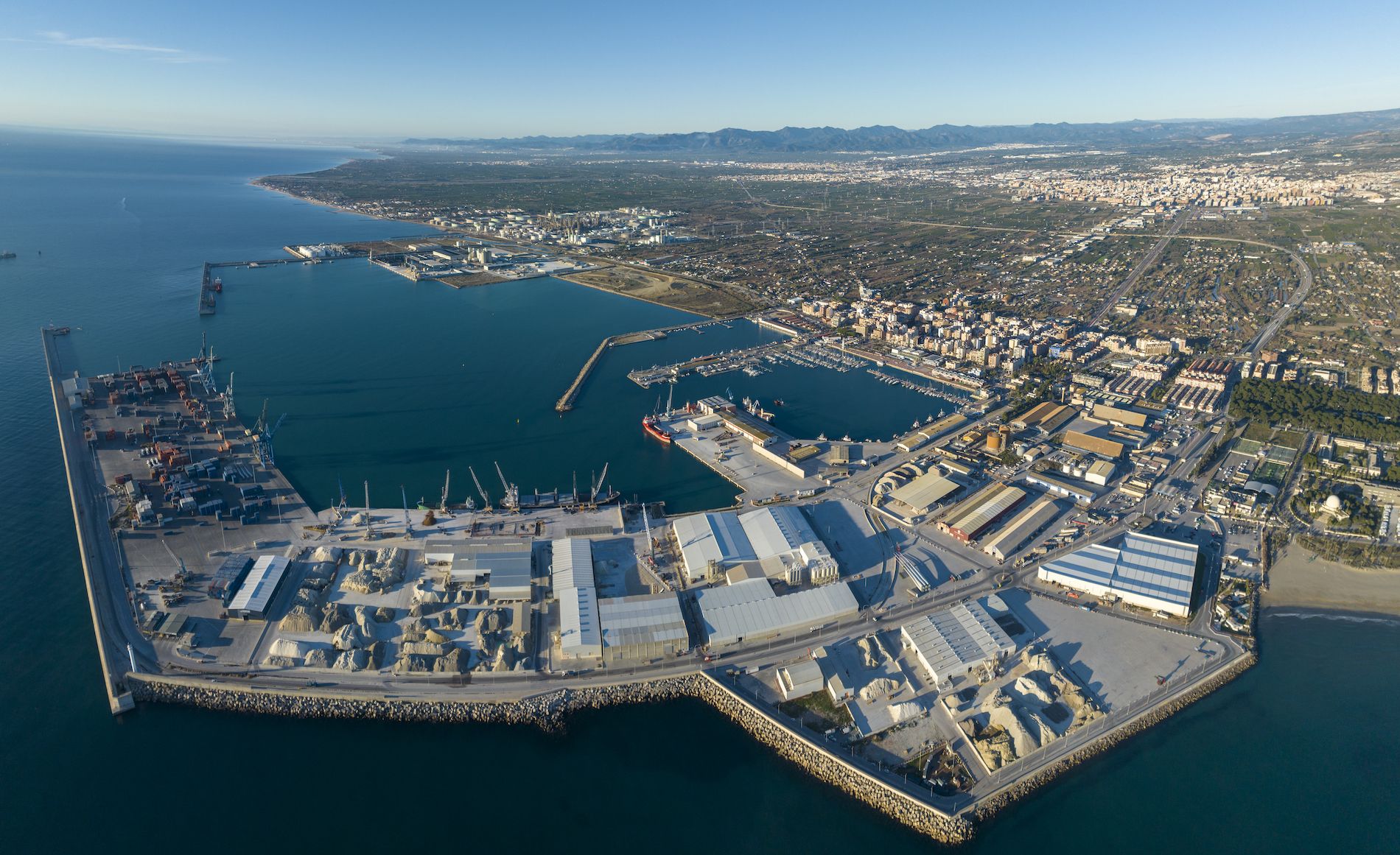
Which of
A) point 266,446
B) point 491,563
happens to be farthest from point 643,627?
point 266,446

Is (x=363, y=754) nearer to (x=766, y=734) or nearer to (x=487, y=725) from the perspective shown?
(x=487, y=725)

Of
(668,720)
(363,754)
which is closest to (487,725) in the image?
(363,754)

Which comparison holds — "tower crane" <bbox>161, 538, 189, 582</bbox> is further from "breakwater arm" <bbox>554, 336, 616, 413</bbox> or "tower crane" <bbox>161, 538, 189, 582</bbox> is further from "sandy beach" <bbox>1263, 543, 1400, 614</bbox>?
"sandy beach" <bbox>1263, 543, 1400, 614</bbox>

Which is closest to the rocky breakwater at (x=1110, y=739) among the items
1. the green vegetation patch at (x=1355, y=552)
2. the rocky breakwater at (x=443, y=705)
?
the rocky breakwater at (x=443, y=705)

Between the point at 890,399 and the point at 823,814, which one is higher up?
the point at 890,399

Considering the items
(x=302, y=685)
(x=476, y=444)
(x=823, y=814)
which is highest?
(x=476, y=444)

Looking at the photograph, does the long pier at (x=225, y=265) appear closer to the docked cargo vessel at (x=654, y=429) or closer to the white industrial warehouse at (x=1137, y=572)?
the docked cargo vessel at (x=654, y=429)

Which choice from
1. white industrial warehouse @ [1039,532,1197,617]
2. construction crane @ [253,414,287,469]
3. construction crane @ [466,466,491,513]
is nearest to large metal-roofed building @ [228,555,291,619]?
construction crane @ [466,466,491,513]

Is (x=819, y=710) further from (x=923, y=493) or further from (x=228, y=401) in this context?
(x=228, y=401)
